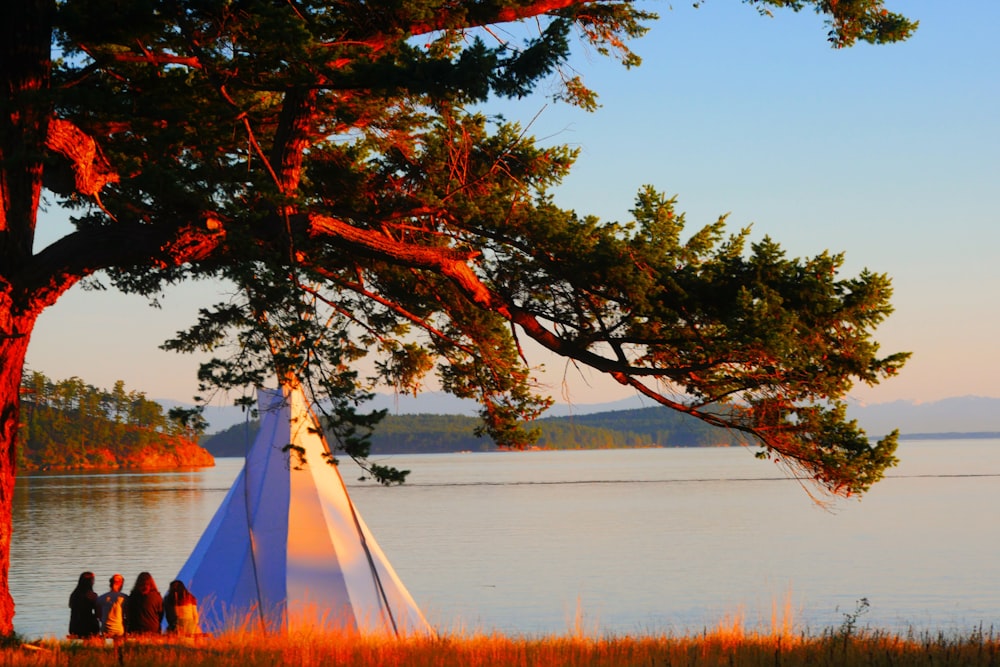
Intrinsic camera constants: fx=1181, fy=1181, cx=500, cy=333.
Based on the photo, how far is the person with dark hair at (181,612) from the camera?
47.4 feet

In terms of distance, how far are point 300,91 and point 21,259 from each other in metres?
3.29

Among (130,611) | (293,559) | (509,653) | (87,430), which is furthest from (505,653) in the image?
(87,430)

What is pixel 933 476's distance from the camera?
118 meters

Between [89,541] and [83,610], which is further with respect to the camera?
[89,541]

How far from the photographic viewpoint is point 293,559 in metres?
17.9

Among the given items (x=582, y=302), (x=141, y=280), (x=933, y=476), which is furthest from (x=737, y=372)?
(x=933, y=476)

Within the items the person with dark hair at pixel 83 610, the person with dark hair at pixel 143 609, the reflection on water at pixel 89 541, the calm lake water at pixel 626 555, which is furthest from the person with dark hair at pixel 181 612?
the reflection on water at pixel 89 541

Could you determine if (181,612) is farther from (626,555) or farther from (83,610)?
(626,555)

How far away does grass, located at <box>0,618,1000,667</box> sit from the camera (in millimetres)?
11078

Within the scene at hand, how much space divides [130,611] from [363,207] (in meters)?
5.72

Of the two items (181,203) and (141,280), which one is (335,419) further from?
(141,280)

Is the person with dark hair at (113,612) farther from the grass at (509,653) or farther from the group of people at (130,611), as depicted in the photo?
the grass at (509,653)

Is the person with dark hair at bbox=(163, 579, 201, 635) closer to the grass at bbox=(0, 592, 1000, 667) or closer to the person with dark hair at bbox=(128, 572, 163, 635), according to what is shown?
the person with dark hair at bbox=(128, 572, 163, 635)

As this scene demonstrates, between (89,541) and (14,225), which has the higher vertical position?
(14,225)
